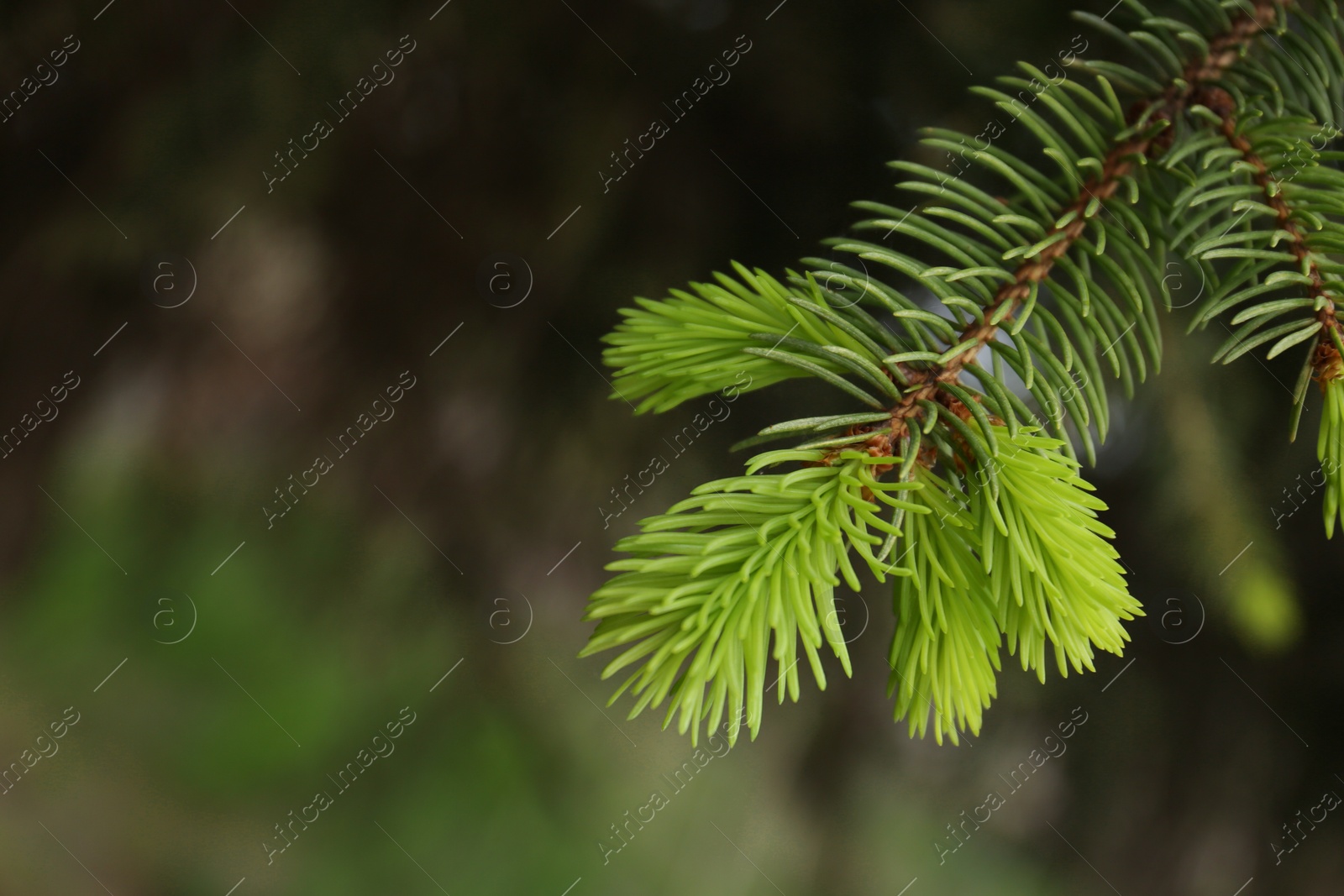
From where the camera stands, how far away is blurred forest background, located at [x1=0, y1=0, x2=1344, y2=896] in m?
0.44

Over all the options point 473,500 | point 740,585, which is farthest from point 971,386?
point 473,500

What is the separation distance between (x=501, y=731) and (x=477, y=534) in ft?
0.42

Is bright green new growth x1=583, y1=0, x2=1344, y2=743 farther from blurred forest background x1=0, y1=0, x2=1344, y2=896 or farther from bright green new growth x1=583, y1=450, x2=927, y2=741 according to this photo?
blurred forest background x1=0, y1=0, x2=1344, y2=896

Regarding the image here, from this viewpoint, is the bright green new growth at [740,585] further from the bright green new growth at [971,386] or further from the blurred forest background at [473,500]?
the blurred forest background at [473,500]

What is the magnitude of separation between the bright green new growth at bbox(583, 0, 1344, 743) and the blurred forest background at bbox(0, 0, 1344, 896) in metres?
0.19

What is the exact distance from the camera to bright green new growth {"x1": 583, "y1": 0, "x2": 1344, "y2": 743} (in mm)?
188

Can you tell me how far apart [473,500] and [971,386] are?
0.35 m

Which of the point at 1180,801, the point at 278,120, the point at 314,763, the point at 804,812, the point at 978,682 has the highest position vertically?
the point at 278,120

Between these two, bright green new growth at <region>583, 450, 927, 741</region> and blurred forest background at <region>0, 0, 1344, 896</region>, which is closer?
bright green new growth at <region>583, 450, 927, 741</region>

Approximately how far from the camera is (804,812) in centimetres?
52

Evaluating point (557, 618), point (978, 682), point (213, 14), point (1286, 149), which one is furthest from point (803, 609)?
point (213, 14)

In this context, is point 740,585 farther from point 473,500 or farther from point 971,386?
point 473,500

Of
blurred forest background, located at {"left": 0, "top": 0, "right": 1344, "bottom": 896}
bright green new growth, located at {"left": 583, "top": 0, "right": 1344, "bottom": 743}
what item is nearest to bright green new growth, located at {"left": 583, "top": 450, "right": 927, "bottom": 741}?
bright green new growth, located at {"left": 583, "top": 0, "right": 1344, "bottom": 743}

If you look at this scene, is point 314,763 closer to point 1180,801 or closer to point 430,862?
point 430,862
